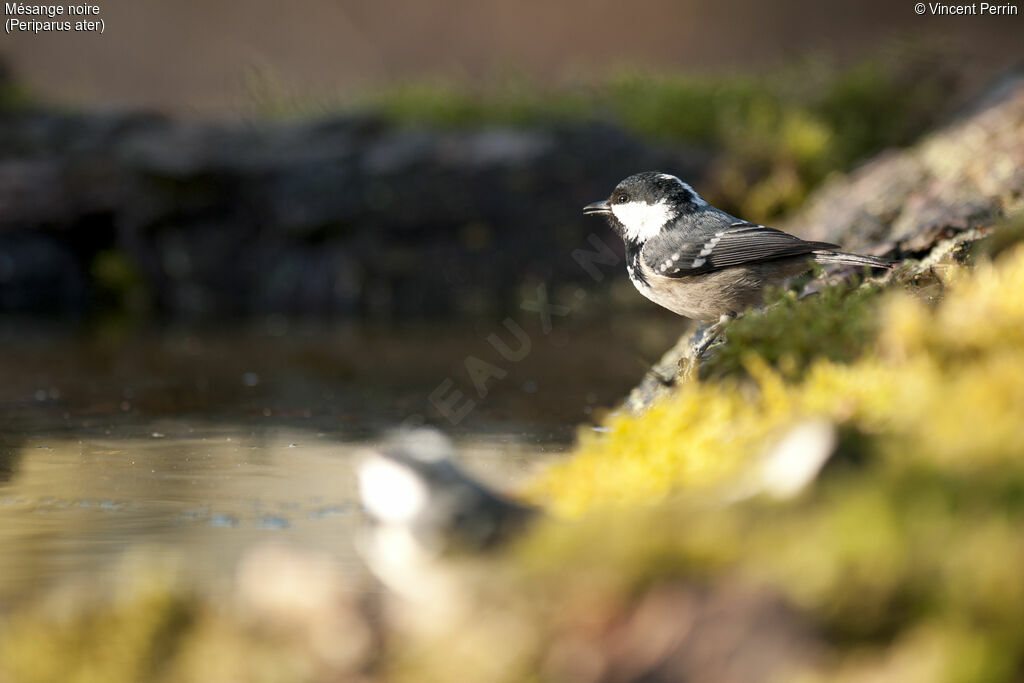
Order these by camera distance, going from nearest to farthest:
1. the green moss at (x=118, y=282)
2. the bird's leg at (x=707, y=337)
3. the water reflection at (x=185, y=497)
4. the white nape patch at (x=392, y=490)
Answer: the white nape patch at (x=392, y=490) < the water reflection at (x=185, y=497) < the bird's leg at (x=707, y=337) < the green moss at (x=118, y=282)

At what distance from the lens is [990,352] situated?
3.79 meters

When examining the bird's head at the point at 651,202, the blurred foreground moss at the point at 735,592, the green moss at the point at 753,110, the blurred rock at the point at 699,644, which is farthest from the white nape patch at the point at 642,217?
the green moss at the point at 753,110

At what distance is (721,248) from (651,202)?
0.59 meters

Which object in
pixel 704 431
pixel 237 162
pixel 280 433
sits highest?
pixel 237 162

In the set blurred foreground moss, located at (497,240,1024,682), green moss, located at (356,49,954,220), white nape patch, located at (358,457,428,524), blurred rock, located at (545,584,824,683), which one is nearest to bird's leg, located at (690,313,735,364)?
blurred foreground moss, located at (497,240,1024,682)

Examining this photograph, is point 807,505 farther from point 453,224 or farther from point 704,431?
point 453,224

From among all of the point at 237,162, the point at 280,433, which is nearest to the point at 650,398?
the point at 280,433

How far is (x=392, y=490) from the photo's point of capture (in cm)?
368

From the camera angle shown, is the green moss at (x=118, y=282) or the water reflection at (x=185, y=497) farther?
the green moss at (x=118, y=282)

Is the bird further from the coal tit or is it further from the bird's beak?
the bird's beak

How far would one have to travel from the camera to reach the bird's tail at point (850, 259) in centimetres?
523

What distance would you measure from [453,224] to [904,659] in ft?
36.6

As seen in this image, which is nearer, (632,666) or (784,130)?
(632,666)

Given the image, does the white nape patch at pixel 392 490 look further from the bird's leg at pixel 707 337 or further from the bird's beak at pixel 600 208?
the bird's beak at pixel 600 208
